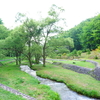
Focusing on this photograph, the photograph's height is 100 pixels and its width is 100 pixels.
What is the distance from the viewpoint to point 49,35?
87.1 feet

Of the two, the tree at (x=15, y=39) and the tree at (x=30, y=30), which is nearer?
the tree at (x=15, y=39)

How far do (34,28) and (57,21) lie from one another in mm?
5878

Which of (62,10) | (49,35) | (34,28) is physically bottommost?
(49,35)

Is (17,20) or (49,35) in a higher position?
(17,20)

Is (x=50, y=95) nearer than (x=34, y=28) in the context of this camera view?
Yes

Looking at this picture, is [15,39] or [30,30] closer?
[15,39]

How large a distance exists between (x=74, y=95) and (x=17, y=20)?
20409mm

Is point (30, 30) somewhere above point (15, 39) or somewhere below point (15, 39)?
above

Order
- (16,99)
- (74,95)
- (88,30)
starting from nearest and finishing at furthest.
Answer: (16,99) → (74,95) → (88,30)

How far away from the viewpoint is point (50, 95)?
10.6 meters

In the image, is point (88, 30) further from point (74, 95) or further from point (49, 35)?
point (74, 95)

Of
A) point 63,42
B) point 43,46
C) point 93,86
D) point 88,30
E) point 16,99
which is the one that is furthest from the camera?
point 88,30

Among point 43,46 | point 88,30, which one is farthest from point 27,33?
point 88,30

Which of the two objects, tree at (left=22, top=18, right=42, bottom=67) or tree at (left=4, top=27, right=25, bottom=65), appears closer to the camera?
tree at (left=4, top=27, right=25, bottom=65)
